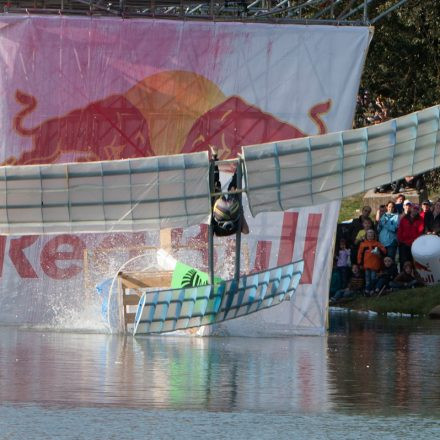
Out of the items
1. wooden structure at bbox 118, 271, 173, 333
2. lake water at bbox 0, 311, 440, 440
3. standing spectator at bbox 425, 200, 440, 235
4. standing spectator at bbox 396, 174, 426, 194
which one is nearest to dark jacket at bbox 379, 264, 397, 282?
standing spectator at bbox 425, 200, 440, 235

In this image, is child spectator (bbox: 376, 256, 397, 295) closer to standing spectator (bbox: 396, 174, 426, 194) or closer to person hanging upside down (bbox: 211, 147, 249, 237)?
standing spectator (bbox: 396, 174, 426, 194)

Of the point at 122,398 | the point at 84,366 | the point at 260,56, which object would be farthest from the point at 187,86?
the point at 122,398

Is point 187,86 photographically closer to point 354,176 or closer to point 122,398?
point 354,176

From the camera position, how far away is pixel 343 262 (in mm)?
29750

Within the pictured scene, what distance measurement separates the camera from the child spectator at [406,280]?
1129 inches

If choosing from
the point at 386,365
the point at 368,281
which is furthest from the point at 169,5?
the point at 386,365

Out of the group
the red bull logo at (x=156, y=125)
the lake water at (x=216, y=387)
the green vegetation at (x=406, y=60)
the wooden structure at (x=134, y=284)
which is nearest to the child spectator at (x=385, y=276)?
the red bull logo at (x=156, y=125)

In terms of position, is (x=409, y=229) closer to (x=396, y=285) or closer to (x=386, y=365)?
(x=396, y=285)

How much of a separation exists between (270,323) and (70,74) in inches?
189

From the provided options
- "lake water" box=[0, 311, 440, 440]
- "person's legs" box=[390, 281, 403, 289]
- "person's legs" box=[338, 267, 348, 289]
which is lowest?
"lake water" box=[0, 311, 440, 440]

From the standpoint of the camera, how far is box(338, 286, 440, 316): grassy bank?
27.2 metres

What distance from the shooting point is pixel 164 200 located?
21.1 meters

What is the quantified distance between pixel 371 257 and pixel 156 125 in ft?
21.8

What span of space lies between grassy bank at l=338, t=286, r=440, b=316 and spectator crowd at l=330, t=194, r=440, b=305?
404 millimetres
